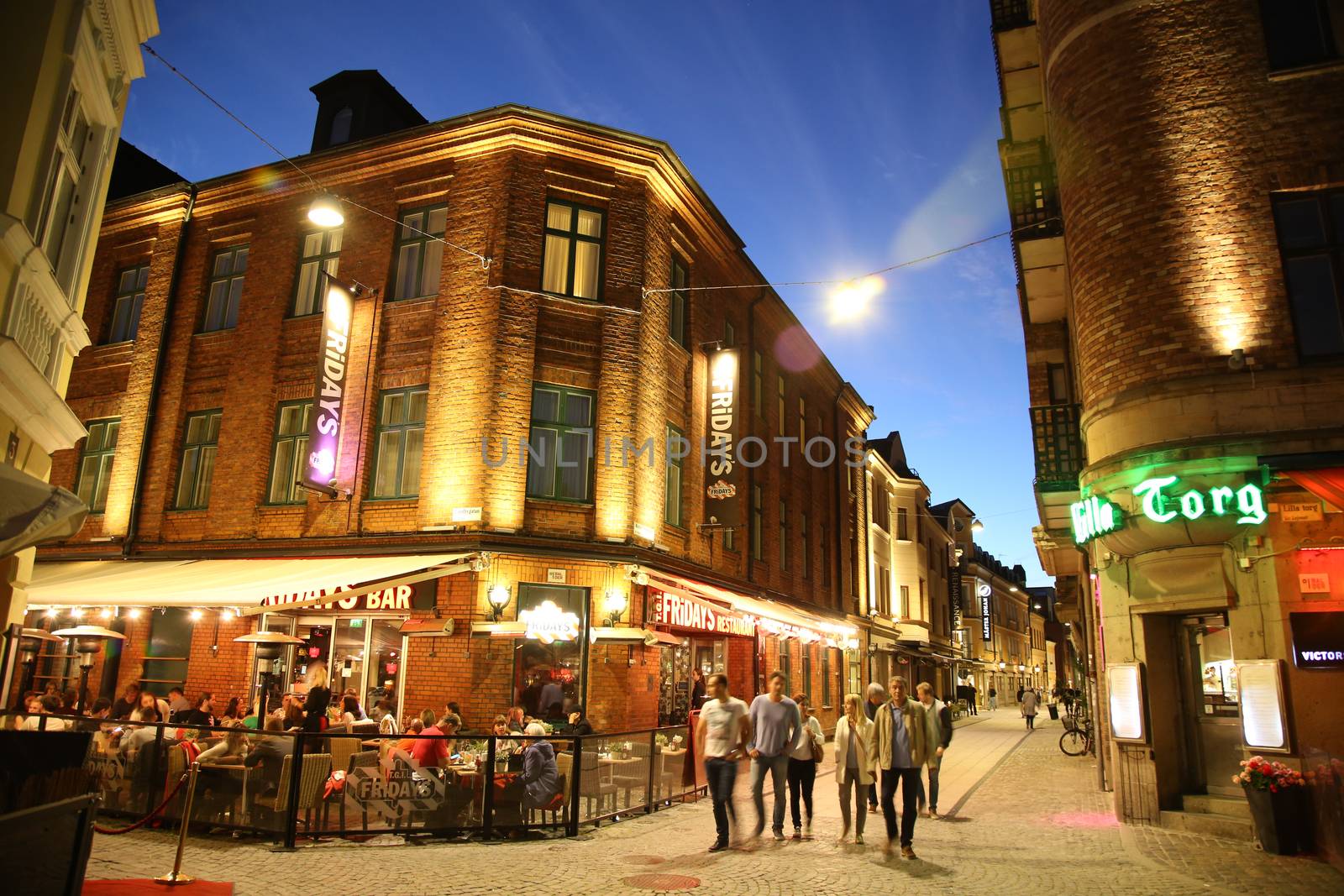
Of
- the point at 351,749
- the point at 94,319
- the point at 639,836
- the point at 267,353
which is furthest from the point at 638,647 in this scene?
the point at 94,319

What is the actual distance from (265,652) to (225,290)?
8.53 m

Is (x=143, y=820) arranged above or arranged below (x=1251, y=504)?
below

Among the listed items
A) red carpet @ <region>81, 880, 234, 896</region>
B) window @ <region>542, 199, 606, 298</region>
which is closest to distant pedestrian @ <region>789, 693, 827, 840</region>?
red carpet @ <region>81, 880, 234, 896</region>

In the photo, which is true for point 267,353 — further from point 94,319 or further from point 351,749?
point 351,749

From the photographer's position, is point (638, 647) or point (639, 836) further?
point (638, 647)

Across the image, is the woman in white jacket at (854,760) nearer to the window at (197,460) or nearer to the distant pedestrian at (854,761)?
the distant pedestrian at (854,761)

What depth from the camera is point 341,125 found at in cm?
1916

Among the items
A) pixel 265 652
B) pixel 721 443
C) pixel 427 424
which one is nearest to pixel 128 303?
pixel 427 424

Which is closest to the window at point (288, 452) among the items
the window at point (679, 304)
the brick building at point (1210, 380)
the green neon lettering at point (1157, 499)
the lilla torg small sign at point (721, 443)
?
the window at point (679, 304)

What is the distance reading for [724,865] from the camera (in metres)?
8.08

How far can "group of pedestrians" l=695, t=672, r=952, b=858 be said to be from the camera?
356 inches

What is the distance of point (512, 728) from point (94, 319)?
1498 cm

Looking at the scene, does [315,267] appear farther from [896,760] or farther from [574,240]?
[896,760]

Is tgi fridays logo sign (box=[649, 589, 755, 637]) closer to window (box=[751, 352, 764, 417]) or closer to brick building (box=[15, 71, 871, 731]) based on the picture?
brick building (box=[15, 71, 871, 731])
